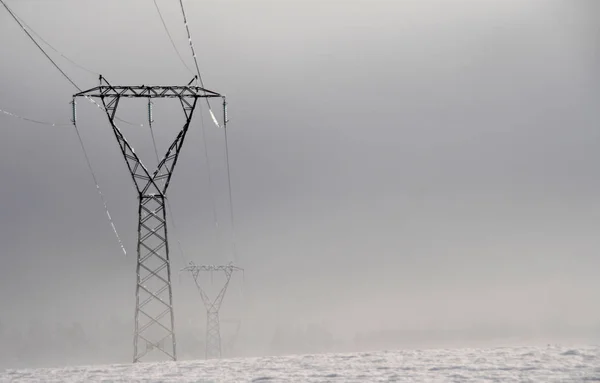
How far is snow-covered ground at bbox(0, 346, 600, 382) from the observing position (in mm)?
14648

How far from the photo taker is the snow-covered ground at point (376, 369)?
14648 millimetres

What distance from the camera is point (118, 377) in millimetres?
16562

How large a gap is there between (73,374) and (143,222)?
18.9m

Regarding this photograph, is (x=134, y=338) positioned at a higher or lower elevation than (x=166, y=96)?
lower

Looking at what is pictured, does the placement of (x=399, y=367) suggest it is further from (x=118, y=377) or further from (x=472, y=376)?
(x=118, y=377)

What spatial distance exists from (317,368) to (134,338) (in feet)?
66.0

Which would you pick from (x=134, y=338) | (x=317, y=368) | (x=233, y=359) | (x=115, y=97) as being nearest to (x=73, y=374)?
(x=233, y=359)

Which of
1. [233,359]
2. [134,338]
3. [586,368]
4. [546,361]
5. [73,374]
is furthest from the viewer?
[134,338]

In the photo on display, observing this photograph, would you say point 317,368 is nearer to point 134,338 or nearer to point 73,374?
point 73,374

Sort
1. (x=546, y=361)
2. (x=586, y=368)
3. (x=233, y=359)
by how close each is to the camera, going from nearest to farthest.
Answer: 1. (x=586, y=368)
2. (x=546, y=361)
3. (x=233, y=359)

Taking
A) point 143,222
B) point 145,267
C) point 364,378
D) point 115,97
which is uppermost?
point 115,97

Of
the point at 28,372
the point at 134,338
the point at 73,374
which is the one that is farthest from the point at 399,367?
the point at 134,338

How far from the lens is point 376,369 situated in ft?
52.3

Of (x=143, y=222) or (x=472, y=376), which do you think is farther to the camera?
(x=143, y=222)
